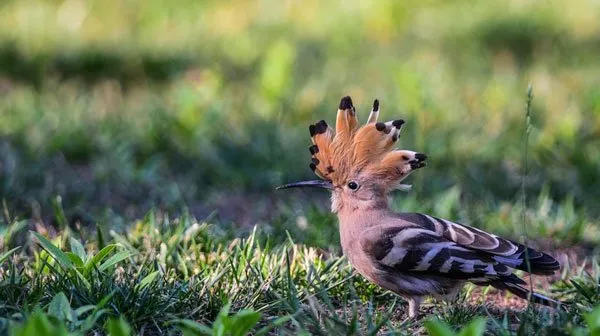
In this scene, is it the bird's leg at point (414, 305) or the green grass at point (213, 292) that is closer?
the green grass at point (213, 292)

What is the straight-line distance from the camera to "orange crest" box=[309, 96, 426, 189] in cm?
331

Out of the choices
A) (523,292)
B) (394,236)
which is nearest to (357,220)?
(394,236)

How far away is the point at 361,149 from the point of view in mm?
3352

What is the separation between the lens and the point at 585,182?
4965 mm

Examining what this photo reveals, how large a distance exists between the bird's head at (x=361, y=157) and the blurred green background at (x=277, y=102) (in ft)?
1.68

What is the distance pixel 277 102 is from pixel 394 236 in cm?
269

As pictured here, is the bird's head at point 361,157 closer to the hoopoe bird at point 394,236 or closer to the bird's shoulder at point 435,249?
the hoopoe bird at point 394,236

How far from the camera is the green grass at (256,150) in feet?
10.0

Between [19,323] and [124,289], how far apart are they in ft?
1.14

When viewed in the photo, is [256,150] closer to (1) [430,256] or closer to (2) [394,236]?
(2) [394,236]

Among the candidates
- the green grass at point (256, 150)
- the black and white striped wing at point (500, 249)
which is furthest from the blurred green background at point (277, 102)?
the black and white striped wing at point (500, 249)

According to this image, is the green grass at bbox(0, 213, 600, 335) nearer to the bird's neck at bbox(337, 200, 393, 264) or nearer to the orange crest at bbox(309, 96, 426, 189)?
the bird's neck at bbox(337, 200, 393, 264)

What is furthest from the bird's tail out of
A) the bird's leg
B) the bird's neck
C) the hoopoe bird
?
the bird's neck

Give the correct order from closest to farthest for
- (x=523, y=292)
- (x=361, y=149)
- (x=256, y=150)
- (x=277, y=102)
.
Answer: (x=523, y=292)
(x=361, y=149)
(x=256, y=150)
(x=277, y=102)
